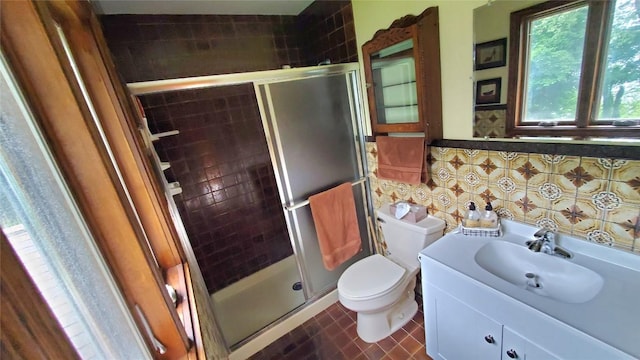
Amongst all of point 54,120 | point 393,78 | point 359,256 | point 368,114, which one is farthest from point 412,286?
point 54,120

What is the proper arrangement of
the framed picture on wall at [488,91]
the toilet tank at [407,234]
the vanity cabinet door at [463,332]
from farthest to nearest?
the toilet tank at [407,234]
the framed picture on wall at [488,91]
the vanity cabinet door at [463,332]

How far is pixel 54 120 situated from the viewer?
0.54m

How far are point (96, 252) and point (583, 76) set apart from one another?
5.46 ft

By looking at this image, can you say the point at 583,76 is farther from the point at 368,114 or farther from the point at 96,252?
the point at 96,252

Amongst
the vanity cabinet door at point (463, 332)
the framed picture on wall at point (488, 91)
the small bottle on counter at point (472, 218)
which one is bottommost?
the vanity cabinet door at point (463, 332)

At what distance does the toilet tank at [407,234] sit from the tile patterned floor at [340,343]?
1.56 feet

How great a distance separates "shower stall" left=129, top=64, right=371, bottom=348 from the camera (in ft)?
5.77

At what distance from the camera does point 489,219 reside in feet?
4.43

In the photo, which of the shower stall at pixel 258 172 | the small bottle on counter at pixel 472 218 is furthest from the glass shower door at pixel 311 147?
the small bottle on counter at pixel 472 218

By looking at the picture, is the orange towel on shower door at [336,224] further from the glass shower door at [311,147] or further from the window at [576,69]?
the window at [576,69]

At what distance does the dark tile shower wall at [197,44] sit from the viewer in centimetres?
180

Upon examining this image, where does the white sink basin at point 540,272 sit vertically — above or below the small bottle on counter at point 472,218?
below

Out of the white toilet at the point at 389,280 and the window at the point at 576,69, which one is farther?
the white toilet at the point at 389,280

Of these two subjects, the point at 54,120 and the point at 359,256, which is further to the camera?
the point at 359,256
